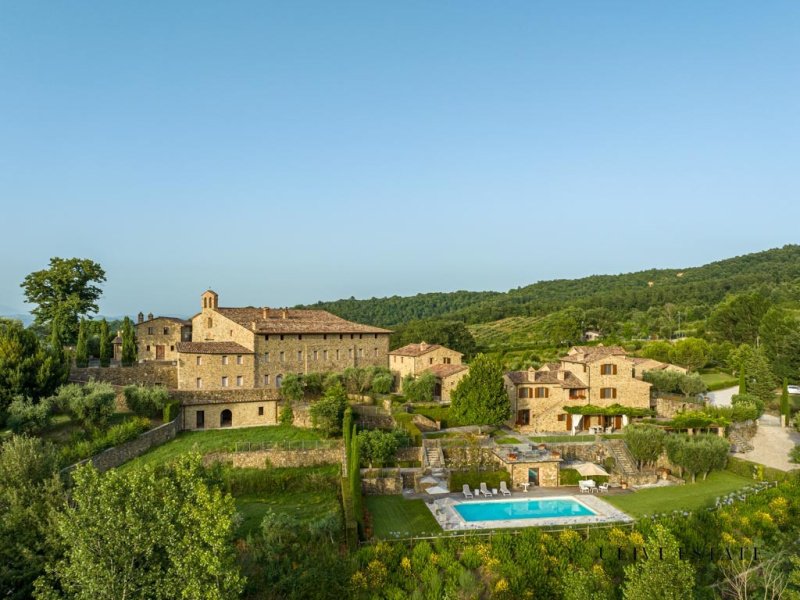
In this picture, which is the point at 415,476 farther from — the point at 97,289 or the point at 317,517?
the point at 97,289

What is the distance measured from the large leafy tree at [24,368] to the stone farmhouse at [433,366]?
23.4 m

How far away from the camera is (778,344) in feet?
148

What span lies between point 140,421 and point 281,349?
12.6m

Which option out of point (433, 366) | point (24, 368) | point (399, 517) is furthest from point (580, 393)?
point (24, 368)

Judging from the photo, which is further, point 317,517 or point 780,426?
point 780,426

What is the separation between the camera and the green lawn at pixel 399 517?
21328 mm

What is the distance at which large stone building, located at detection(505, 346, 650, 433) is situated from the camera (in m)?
35.4

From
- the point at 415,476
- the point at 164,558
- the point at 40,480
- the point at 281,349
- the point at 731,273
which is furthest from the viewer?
the point at 731,273

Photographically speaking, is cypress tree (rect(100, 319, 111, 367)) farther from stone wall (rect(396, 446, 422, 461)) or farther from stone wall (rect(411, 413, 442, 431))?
stone wall (rect(396, 446, 422, 461))

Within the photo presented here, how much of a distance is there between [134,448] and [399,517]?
15.2 metres

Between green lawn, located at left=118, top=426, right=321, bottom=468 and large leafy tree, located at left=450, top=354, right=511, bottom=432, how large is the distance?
8709mm

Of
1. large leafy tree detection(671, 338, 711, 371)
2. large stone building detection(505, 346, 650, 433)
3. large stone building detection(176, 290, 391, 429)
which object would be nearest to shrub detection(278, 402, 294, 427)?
large stone building detection(176, 290, 391, 429)

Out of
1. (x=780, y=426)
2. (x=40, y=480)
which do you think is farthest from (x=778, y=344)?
(x=40, y=480)

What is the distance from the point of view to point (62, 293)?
151 ft
